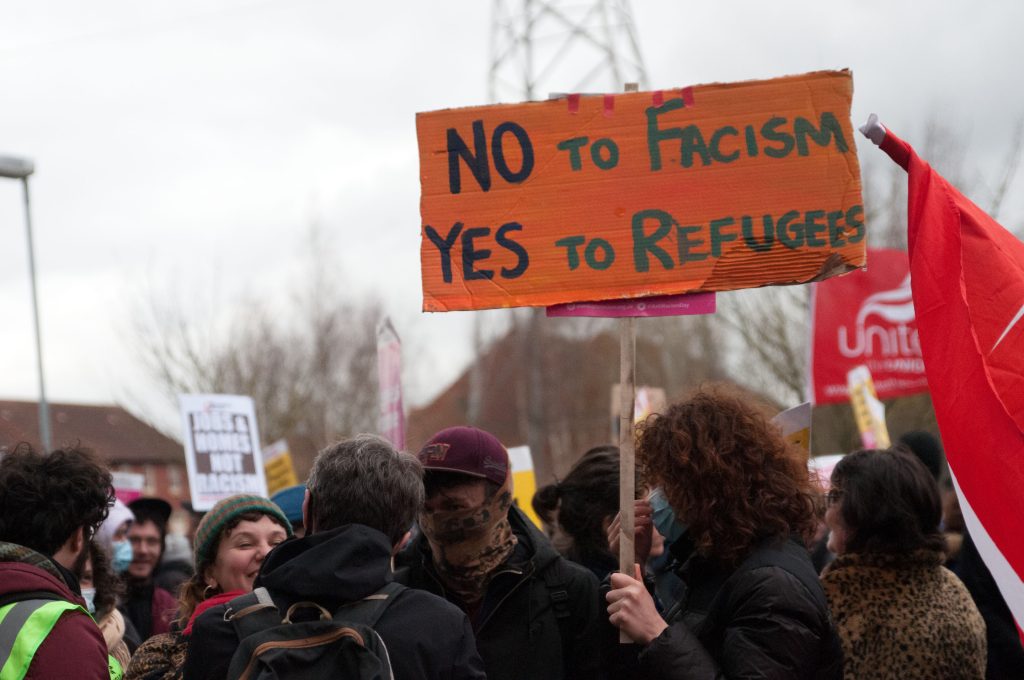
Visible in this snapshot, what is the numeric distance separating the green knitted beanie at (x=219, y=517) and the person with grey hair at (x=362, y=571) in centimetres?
110

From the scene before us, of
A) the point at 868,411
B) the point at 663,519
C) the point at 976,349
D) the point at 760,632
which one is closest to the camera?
the point at 760,632

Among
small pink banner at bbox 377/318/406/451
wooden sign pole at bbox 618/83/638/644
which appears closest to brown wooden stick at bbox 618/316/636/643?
wooden sign pole at bbox 618/83/638/644

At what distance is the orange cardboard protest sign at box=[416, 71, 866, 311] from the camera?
12.0 ft

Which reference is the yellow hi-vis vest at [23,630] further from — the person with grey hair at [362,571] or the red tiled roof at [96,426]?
the red tiled roof at [96,426]

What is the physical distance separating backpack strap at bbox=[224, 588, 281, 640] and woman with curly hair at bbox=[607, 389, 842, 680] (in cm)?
95

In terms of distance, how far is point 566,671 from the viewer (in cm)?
386

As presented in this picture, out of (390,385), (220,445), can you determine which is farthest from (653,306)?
(220,445)

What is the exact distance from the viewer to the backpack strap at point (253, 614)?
2885mm

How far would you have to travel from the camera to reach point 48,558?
135 inches

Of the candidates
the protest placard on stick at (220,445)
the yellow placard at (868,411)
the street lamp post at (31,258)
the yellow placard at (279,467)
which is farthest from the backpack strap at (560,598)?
the street lamp post at (31,258)

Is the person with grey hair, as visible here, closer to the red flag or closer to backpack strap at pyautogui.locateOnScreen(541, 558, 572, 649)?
backpack strap at pyautogui.locateOnScreen(541, 558, 572, 649)

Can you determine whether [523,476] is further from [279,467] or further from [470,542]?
[470,542]

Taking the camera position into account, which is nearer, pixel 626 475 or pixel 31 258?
pixel 626 475

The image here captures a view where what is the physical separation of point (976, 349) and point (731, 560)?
941mm
